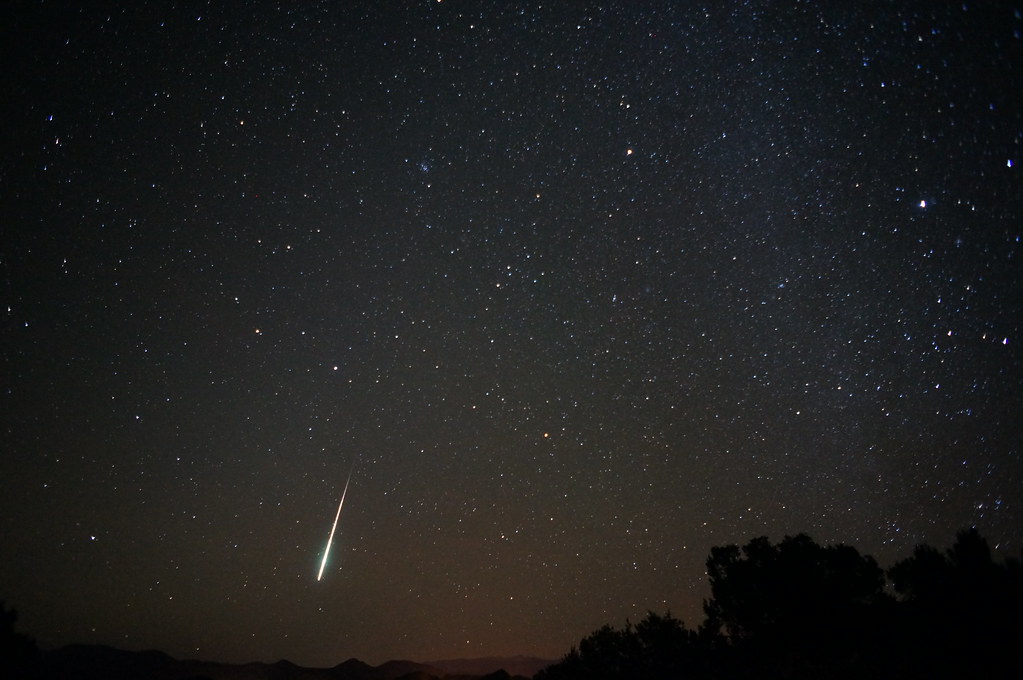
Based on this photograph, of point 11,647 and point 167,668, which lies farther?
point 167,668

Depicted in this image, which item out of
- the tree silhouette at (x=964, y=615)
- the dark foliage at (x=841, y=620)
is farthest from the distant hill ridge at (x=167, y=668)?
the tree silhouette at (x=964, y=615)

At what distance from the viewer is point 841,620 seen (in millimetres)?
18219

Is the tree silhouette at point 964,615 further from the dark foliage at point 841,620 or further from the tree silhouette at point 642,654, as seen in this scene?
the tree silhouette at point 642,654

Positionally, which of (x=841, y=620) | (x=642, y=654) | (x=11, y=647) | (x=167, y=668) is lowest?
(x=167, y=668)

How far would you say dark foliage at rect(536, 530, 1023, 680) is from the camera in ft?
37.3

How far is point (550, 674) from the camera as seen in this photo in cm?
3762

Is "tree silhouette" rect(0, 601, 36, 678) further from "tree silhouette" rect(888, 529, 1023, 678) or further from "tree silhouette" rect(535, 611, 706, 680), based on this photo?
"tree silhouette" rect(888, 529, 1023, 678)

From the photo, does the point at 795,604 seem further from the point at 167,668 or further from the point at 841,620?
the point at 167,668

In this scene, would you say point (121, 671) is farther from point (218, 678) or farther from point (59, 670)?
point (218, 678)

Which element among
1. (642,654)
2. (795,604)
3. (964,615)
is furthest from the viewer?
(642,654)

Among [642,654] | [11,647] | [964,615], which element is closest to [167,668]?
[11,647]

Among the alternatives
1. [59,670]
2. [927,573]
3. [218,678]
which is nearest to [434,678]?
[218,678]

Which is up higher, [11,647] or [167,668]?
[11,647]

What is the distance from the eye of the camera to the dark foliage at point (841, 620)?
1137 cm
